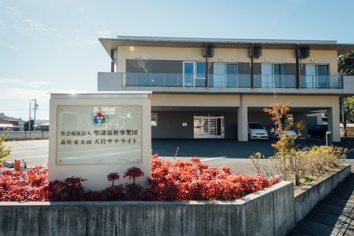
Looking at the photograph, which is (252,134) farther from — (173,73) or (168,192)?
(168,192)

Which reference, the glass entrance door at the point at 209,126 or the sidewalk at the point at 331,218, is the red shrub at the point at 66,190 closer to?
the sidewalk at the point at 331,218

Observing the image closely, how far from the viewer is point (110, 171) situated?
12.8ft

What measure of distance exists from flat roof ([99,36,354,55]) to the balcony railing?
2.59m

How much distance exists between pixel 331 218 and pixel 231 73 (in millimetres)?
15323

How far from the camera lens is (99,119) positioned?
3980 millimetres

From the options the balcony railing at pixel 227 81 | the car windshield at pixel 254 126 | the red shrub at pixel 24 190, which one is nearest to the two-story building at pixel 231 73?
the balcony railing at pixel 227 81

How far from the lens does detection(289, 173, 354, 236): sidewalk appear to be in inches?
151

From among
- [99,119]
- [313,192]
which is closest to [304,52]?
[313,192]

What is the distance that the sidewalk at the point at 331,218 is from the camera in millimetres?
3843

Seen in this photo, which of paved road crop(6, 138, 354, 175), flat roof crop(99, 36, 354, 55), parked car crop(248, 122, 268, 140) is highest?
flat roof crop(99, 36, 354, 55)

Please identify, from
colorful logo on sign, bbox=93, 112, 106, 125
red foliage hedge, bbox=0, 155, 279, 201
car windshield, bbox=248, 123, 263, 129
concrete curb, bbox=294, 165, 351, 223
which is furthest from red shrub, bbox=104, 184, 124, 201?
car windshield, bbox=248, 123, 263, 129

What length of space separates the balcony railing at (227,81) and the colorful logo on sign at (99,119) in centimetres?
1243

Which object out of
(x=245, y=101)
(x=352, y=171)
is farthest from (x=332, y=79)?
(x=352, y=171)

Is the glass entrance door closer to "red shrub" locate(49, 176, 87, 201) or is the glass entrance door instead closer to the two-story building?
the two-story building
